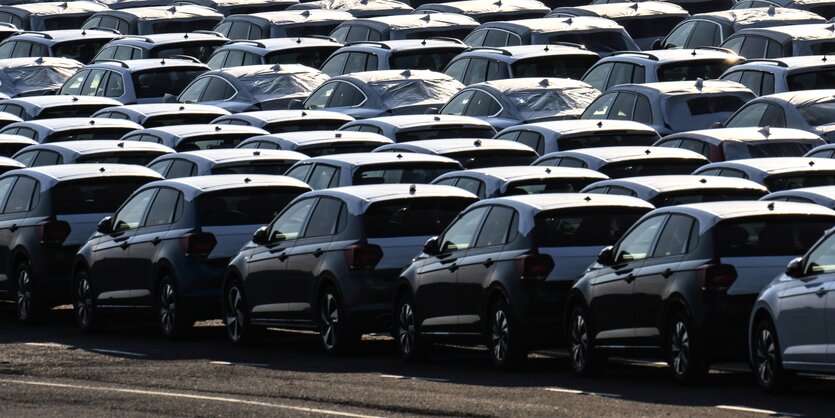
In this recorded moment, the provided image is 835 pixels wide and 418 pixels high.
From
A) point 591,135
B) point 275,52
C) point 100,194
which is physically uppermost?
point 591,135

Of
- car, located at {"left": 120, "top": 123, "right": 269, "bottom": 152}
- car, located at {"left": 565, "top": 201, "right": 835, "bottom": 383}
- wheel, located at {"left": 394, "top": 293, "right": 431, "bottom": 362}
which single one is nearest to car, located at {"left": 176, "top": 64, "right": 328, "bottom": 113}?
car, located at {"left": 120, "top": 123, "right": 269, "bottom": 152}

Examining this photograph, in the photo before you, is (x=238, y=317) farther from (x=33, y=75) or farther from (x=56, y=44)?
(x=56, y=44)

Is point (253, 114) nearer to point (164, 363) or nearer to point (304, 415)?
point (164, 363)

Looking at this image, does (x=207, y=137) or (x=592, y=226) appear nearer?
(x=592, y=226)

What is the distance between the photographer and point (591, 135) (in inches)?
1002

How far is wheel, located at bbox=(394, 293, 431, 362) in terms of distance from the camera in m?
19.2

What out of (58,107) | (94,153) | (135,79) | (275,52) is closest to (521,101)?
(94,153)

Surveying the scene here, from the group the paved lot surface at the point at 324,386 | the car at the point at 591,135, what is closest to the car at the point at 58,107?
the car at the point at 591,135

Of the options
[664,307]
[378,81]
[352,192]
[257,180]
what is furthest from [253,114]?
[664,307]

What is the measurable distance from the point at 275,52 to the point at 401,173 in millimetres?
14371

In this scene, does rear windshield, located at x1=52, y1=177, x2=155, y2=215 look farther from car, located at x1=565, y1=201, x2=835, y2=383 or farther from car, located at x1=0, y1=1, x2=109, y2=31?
car, located at x1=0, y1=1, x2=109, y2=31

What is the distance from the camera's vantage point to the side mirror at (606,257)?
1747 cm

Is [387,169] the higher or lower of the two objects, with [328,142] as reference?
higher

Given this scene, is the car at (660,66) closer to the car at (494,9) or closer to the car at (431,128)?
the car at (431,128)
